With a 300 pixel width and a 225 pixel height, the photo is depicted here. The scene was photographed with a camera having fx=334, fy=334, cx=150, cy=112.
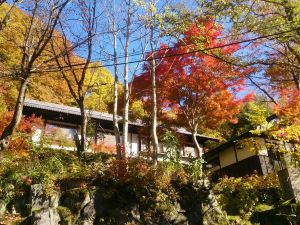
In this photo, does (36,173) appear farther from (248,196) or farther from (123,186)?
(248,196)

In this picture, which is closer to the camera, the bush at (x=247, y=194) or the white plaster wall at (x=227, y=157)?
the bush at (x=247, y=194)

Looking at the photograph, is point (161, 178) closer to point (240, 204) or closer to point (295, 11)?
point (240, 204)

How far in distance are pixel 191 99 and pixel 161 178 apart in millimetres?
8666

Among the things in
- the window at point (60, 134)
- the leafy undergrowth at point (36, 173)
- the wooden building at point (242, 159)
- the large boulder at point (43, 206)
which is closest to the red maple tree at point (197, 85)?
the wooden building at point (242, 159)

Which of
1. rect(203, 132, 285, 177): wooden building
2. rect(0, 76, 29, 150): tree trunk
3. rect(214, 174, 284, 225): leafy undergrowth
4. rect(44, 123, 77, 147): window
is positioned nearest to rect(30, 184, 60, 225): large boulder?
rect(0, 76, 29, 150): tree trunk

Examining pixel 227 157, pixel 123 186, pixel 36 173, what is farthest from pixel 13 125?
pixel 227 157

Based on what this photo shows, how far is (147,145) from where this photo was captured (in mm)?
25312

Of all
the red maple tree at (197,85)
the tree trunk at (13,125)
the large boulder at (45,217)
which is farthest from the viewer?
the red maple tree at (197,85)

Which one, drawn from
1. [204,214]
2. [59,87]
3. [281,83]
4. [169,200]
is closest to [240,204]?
[204,214]

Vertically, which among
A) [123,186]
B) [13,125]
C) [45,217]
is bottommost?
[45,217]

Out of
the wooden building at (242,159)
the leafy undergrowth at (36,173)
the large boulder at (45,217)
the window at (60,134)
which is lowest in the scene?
the large boulder at (45,217)

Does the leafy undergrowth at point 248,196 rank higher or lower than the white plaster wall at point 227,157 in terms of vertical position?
lower

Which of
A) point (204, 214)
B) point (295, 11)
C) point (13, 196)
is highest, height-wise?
point (295, 11)

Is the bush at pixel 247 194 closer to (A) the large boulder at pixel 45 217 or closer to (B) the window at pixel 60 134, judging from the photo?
(A) the large boulder at pixel 45 217
